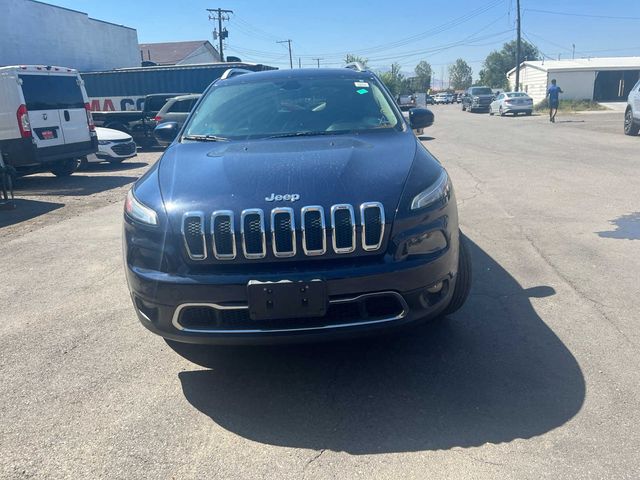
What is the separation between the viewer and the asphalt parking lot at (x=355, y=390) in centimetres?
258

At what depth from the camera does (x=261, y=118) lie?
4.33 metres

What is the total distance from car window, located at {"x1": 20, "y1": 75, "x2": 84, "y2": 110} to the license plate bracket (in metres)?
10.2

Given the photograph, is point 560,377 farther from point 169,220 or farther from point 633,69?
point 633,69

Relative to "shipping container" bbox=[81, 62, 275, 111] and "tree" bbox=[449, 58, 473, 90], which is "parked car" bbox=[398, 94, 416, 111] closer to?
"shipping container" bbox=[81, 62, 275, 111]

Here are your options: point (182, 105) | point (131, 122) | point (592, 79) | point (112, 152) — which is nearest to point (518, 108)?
point (592, 79)

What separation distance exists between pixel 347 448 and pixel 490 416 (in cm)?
77

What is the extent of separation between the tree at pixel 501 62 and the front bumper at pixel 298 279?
9938 cm

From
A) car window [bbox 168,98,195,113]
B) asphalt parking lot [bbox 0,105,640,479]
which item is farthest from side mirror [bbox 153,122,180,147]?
car window [bbox 168,98,195,113]

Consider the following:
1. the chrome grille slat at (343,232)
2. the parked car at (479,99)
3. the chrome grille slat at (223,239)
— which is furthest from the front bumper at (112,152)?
the parked car at (479,99)

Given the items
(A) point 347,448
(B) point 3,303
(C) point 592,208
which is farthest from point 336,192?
(C) point 592,208

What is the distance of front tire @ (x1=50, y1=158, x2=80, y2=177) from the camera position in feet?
42.9

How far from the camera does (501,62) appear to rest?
347 ft

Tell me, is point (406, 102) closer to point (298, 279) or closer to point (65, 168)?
point (65, 168)

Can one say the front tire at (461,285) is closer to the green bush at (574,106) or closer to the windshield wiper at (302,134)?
the windshield wiper at (302,134)
